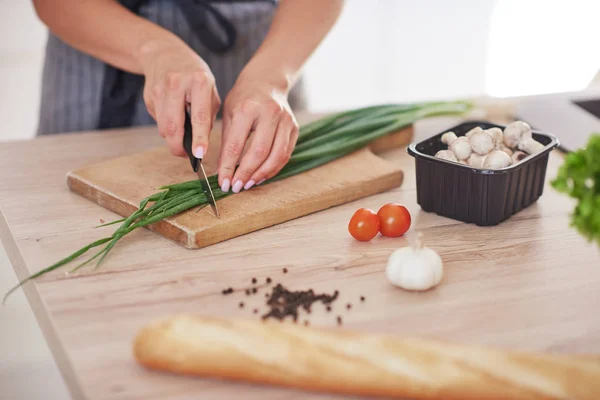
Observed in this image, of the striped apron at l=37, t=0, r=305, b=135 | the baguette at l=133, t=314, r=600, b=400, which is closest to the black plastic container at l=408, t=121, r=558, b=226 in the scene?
the baguette at l=133, t=314, r=600, b=400

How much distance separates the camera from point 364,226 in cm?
125

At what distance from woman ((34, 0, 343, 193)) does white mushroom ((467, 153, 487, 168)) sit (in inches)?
15.2

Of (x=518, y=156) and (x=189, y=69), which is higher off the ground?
(x=189, y=69)

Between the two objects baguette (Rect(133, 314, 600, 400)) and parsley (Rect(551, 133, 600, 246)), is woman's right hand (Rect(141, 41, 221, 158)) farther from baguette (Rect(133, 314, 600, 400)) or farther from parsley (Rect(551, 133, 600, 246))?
parsley (Rect(551, 133, 600, 246))

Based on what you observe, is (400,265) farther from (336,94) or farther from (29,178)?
(336,94)

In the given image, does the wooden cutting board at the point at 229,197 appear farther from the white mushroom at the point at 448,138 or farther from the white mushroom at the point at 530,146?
the white mushroom at the point at 530,146

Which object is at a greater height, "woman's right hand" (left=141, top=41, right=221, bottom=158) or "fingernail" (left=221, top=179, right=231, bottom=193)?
"woman's right hand" (left=141, top=41, right=221, bottom=158)

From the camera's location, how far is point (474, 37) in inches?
176

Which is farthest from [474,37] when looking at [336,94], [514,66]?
[336,94]

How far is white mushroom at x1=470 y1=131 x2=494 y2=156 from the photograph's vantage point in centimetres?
132

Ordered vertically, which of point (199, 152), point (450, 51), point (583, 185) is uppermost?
point (583, 185)

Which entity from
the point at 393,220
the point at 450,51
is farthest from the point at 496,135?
the point at 450,51

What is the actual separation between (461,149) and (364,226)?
26cm

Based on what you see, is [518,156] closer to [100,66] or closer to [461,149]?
[461,149]
